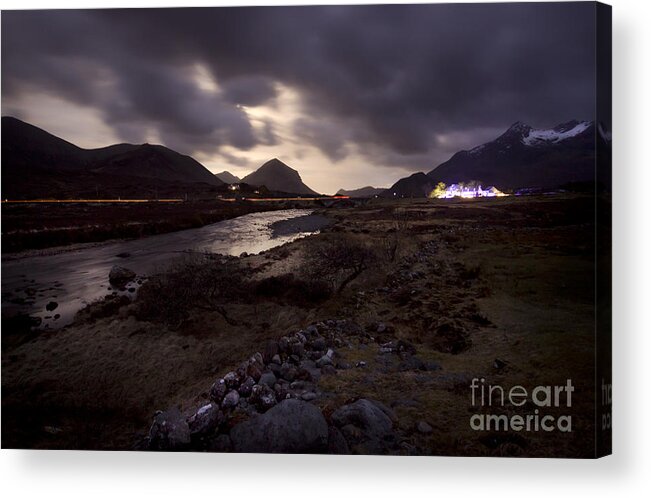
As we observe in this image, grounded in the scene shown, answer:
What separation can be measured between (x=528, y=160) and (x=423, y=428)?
2.85 metres

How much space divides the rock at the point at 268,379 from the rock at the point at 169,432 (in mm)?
814

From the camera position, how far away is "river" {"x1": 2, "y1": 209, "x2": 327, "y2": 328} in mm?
3668

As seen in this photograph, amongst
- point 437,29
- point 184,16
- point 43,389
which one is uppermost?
point 184,16

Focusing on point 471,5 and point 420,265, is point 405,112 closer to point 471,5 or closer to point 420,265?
point 471,5

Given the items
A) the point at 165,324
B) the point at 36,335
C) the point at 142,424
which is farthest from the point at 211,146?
the point at 142,424

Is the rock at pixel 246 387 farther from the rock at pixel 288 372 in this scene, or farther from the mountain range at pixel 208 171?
the mountain range at pixel 208 171

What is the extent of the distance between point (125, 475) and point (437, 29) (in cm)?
564

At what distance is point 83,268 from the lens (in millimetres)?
3863

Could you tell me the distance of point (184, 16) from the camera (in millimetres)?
3697

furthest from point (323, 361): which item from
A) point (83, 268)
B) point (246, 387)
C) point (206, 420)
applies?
point (83, 268)

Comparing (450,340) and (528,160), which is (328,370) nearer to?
(450,340)

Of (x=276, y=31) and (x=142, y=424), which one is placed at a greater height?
(x=276, y=31)

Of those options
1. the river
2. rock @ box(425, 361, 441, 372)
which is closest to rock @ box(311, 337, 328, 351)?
rock @ box(425, 361, 441, 372)

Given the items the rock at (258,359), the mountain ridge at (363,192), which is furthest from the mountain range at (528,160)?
the rock at (258,359)
